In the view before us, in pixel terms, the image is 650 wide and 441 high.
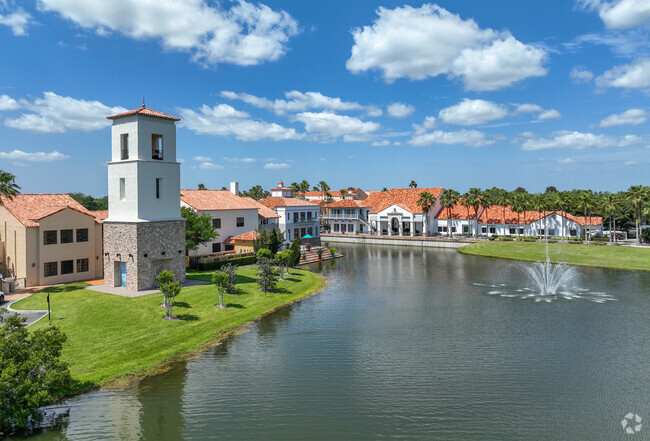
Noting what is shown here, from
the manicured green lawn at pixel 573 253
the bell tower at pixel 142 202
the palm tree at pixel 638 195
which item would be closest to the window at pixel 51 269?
the bell tower at pixel 142 202

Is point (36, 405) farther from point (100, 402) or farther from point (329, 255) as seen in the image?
point (329, 255)

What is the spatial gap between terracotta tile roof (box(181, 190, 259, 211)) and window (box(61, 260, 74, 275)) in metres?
17.9

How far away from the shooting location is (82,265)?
129 feet

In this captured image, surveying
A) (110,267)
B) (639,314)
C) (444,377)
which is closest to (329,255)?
(110,267)

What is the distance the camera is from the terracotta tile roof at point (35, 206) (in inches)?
1428

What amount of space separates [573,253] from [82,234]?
212 ft

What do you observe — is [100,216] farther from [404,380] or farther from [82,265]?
[404,380]

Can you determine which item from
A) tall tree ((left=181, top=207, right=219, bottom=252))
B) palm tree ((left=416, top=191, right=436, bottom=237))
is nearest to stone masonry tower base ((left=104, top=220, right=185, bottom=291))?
tall tree ((left=181, top=207, right=219, bottom=252))

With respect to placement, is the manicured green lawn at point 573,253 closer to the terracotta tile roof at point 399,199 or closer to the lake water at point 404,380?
the terracotta tile roof at point 399,199

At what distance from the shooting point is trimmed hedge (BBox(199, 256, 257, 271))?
4738cm

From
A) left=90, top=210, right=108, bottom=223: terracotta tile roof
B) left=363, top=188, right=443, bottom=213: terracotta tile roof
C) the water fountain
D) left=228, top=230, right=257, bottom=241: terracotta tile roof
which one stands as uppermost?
left=363, top=188, right=443, bottom=213: terracotta tile roof

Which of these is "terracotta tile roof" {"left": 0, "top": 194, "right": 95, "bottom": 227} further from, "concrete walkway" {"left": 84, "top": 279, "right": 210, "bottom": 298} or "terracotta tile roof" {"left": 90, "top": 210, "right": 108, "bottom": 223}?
"concrete walkway" {"left": 84, "top": 279, "right": 210, "bottom": 298}

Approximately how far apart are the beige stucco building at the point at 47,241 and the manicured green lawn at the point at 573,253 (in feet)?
Answer: 187

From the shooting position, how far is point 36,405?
50.8 ft
